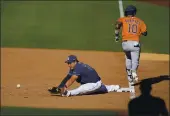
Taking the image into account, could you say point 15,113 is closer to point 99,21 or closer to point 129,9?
point 129,9

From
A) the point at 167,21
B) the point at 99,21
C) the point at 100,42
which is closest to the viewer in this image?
the point at 100,42

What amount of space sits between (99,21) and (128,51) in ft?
16.3

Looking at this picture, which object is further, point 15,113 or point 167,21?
point 167,21

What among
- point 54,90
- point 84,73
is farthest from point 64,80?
point 84,73

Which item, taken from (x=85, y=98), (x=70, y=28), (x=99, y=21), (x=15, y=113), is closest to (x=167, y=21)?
(x=99, y=21)

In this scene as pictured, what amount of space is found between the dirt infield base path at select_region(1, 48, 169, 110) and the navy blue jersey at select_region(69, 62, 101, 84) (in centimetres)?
26

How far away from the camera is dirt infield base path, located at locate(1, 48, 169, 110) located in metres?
9.99

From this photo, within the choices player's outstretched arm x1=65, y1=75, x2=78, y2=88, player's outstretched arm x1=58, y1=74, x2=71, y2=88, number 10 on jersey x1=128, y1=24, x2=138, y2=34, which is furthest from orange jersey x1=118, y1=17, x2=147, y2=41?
player's outstretched arm x1=58, y1=74, x2=71, y2=88

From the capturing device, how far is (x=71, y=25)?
15.1m

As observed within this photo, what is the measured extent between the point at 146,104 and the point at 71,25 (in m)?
6.52

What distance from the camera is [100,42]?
533 inches

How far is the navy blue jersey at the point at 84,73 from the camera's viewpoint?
966 centimetres

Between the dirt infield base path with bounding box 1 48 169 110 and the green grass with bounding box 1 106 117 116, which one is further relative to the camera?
the dirt infield base path with bounding box 1 48 169 110

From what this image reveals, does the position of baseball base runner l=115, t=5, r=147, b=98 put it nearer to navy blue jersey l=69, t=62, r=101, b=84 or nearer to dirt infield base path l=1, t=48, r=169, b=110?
dirt infield base path l=1, t=48, r=169, b=110
